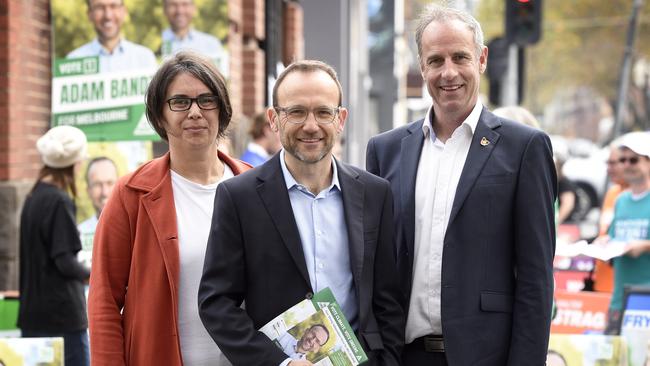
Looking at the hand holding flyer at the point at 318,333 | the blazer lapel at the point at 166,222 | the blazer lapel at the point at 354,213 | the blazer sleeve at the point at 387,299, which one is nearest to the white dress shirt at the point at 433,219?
the blazer sleeve at the point at 387,299

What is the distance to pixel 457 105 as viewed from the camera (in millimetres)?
3986

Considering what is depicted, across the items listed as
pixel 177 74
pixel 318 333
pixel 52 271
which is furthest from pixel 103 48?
pixel 318 333

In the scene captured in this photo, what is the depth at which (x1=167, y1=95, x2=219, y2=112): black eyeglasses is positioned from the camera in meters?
4.03

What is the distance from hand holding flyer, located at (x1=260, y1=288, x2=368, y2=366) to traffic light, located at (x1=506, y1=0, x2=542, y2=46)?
12278 millimetres

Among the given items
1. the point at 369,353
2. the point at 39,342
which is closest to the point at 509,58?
the point at 39,342

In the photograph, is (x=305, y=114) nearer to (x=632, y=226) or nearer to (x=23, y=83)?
(x=23, y=83)

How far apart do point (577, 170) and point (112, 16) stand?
22.2 meters

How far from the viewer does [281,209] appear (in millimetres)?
3707

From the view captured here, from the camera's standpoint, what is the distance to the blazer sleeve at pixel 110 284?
3.98m

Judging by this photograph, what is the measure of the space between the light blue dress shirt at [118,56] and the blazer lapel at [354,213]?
4.08 m

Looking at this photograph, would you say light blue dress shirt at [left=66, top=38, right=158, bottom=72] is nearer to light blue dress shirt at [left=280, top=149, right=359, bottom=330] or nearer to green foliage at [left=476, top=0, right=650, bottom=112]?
light blue dress shirt at [left=280, top=149, right=359, bottom=330]

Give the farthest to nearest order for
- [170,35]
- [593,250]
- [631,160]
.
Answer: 1. [631,160]
2. [170,35]
3. [593,250]

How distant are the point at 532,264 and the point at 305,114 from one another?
95cm

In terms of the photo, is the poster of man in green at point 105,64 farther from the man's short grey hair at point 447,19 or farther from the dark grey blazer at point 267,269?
the dark grey blazer at point 267,269
